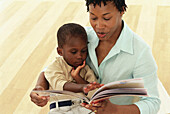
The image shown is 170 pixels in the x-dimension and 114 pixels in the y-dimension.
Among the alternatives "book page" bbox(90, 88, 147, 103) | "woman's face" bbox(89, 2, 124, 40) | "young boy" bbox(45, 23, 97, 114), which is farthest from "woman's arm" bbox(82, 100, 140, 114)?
"woman's face" bbox(89, 2, 124, 40)

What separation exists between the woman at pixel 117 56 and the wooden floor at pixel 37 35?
1.02 meters

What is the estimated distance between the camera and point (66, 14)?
3.94 m

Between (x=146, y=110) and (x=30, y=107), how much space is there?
4.32 ft

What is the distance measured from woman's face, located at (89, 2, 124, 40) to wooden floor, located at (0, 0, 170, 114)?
1236 millimetres

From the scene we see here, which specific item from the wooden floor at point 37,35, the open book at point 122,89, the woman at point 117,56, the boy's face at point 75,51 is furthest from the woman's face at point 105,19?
the wooden floor at point 37,35

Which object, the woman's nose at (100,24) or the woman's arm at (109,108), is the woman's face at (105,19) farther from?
the woman's arm at (109,108)

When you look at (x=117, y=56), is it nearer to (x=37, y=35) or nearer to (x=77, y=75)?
(x=77, y=75)

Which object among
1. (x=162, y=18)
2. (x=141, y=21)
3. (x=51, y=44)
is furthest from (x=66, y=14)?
(x=162, y=18)

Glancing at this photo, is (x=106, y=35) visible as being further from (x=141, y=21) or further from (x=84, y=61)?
(x=141, y=21)

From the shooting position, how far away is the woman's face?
4.65 ft

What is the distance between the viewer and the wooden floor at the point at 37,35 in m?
2.69

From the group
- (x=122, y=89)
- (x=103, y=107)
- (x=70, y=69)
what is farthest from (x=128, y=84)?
(x=70, y=69)

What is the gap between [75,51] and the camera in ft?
5.68

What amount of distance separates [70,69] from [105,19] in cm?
46
